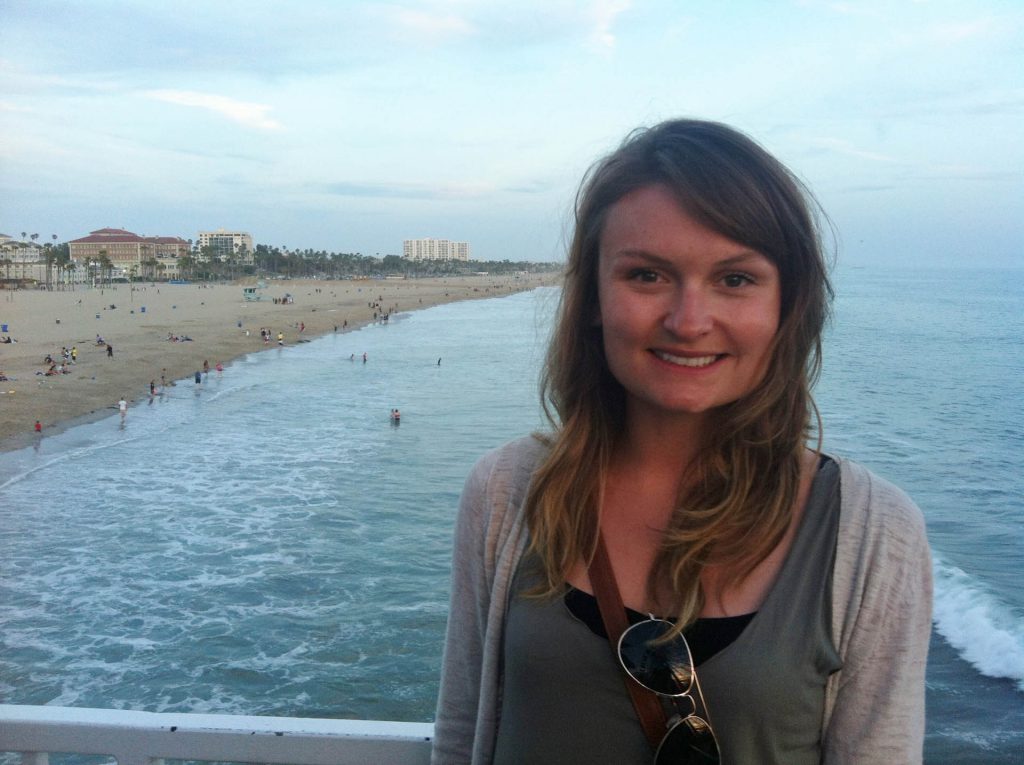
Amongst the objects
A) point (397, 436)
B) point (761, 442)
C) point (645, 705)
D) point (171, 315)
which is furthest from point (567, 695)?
point (171, 315)

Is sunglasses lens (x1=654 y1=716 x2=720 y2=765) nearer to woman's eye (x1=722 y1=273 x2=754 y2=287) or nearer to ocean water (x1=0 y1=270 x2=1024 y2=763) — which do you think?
woman's eye (x1=722 y1=273 x2=754 y2=287)

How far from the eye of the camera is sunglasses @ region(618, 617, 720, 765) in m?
1.14

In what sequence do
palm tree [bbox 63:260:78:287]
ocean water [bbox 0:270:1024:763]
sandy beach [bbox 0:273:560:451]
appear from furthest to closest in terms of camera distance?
palm tree [bbox 63:260:78:287]
sandy beach [bbox 0:273:560:451]
ocean water [bbox 0:270:1024:763]

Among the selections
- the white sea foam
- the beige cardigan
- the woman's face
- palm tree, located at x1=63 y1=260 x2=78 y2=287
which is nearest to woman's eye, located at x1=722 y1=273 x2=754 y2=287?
the woman's face

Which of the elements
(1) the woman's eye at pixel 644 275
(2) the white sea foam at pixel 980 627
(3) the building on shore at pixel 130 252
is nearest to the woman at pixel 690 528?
(1) the woman's eye at pixel 644 275

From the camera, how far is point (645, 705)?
1.17 meters

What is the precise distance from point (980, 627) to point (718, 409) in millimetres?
11379

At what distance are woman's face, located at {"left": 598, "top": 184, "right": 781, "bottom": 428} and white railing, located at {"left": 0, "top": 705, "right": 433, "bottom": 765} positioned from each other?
0.90 metres

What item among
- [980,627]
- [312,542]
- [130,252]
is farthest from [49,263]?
[980,627]

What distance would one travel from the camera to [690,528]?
4.35 ft

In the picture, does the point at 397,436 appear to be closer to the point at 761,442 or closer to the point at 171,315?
the point at 761,442

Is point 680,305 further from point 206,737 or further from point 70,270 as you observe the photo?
point 70,270

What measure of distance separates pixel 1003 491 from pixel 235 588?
15.2m

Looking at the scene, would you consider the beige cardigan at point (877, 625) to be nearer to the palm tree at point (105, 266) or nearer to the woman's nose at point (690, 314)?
the woman's nose at point (690, 314)
